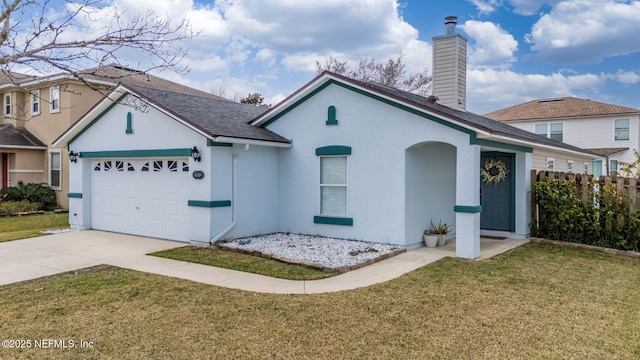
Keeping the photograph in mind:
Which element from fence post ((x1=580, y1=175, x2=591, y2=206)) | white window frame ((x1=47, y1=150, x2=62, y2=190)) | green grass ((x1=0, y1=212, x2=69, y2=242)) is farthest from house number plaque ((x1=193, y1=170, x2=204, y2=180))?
white window frame ((x1=47, y1=150, x2=62, y2=190))

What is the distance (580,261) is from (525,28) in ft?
39.4

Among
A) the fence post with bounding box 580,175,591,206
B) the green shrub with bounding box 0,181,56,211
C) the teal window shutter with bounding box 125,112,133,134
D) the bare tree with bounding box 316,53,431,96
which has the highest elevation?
the bare tree with bounding box 316,53,431,96

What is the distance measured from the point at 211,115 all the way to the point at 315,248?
470cm

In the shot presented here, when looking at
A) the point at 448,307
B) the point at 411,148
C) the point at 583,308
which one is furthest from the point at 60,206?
the point at 583,308

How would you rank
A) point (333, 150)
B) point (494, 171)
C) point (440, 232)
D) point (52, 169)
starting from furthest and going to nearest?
point (52, 169) → point (494, 171) → point (333, 150) → point (440, 232)

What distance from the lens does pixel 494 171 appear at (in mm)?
12688

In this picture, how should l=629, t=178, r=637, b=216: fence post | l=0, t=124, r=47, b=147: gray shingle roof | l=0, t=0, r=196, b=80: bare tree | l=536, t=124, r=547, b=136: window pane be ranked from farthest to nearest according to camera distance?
1. l=536, t=124, r=547, b=136: window pane
2. l=0, t=124, r=47, b=147: gray shingle roof
3. l=629, t=178, r=637, b=216: fence post
4. l=0, t=0, r=196, b=80: bare tree

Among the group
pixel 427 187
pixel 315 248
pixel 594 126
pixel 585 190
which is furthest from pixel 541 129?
pixel 315 248

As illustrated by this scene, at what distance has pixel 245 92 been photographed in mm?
37969

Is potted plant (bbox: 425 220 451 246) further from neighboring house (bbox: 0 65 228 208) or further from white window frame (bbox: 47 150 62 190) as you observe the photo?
white window frame (bbox: 47 150 62 190)

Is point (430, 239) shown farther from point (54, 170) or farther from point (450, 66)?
point (54, 170)

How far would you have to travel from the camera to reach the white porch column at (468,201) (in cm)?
932

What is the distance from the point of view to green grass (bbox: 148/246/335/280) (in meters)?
8.11

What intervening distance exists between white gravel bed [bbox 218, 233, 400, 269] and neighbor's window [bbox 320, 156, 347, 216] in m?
0.77
